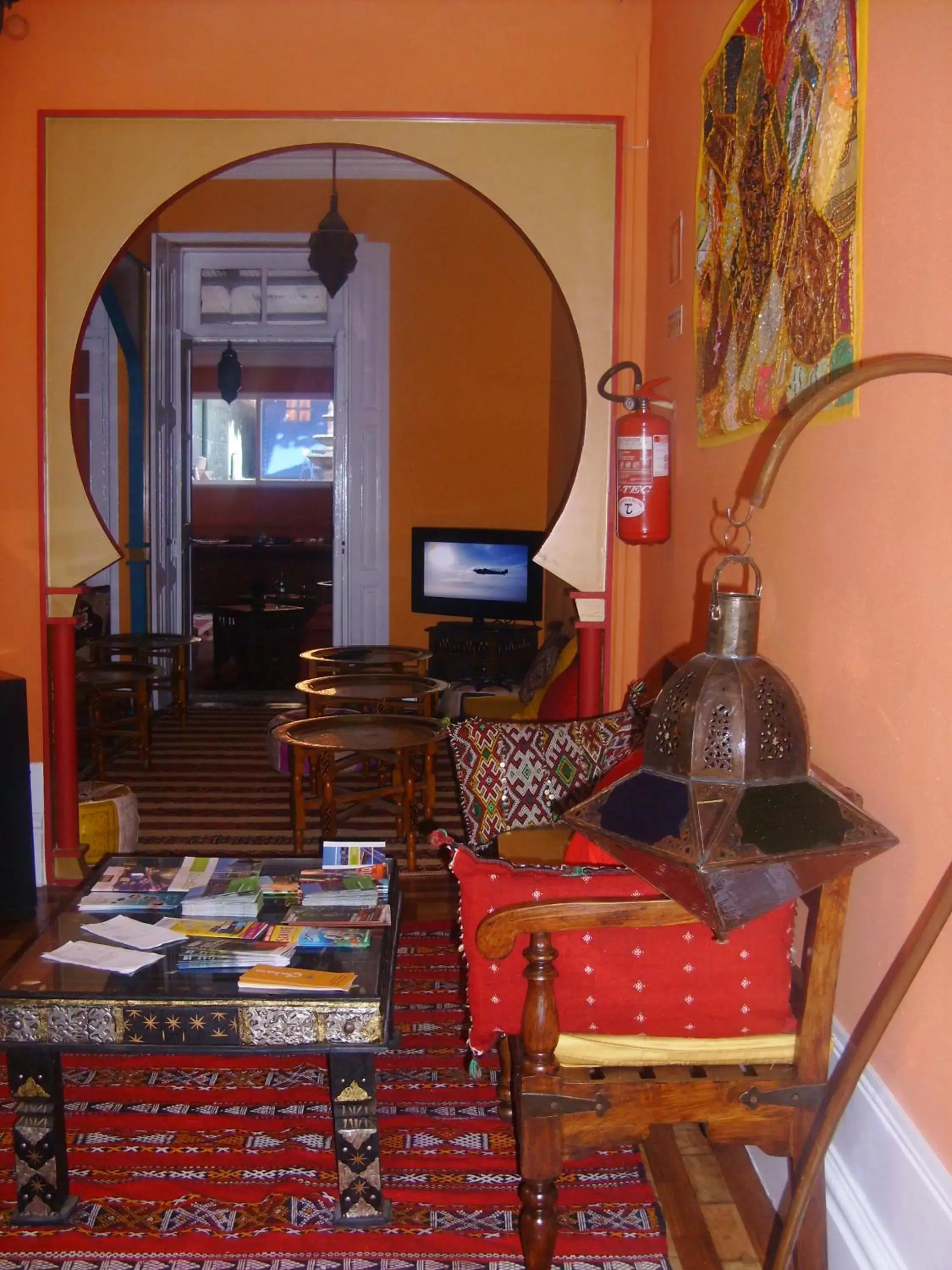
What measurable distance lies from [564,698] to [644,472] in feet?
4.44

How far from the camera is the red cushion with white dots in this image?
2154 millimetres

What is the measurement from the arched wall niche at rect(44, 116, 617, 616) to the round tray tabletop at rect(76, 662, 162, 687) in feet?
6.39

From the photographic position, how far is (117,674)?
630 centimetres

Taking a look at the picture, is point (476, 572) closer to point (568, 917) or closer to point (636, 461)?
point (636, 461)

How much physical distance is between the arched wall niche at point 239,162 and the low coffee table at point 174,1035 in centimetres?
235

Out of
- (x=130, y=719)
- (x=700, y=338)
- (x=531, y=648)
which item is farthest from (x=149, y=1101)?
(x=531, y=648)

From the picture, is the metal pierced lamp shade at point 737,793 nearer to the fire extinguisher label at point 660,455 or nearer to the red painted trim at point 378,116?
the fire extinguisher label at point 660,455

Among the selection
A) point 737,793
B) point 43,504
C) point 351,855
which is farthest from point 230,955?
point 43,504

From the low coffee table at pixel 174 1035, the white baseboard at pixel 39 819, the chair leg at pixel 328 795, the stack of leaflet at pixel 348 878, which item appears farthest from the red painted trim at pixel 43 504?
the low coffee table at pixel 174 1035

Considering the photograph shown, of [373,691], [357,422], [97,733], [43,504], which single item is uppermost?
[357,422]

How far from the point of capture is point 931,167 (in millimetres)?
1803

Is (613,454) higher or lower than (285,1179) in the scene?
higher

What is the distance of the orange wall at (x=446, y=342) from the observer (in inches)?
303

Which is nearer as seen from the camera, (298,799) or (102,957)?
(102,957)
